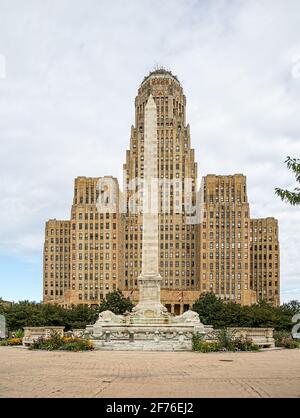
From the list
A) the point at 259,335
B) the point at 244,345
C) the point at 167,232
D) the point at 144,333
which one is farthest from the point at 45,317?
the point at 167,232

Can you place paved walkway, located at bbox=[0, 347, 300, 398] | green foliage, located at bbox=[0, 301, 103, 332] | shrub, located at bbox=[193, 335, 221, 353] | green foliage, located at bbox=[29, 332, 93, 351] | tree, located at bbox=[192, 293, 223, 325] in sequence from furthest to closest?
tree, located at bbox=[192, 293, 223, 325] → green foliage, located at bbox=[0, 301, 103, 332] → green foliage, located at bbox=[29, 332, 93, 351] → shrub, located at bbox=[193, 335, 221, 353] → paved walkway, located at bbox=[0, 347, 300, 398]

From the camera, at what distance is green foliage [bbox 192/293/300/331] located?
8957 cm

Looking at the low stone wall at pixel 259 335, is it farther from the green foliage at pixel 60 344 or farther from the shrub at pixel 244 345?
the green foliage at pixel 60 344

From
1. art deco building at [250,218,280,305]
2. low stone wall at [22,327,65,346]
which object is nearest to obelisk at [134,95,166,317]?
low stone wall at [22,327,65,346]

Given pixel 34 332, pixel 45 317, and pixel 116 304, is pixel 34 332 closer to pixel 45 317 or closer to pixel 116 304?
pixel 45 317

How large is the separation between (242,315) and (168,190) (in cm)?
7119

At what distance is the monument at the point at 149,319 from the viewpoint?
140 ft

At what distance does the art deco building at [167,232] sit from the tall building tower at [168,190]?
250 mm

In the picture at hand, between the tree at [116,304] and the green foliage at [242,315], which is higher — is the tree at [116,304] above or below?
above

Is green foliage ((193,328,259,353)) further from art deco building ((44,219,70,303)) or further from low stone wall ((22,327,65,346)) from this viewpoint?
art deco building ((44,219,70,303))

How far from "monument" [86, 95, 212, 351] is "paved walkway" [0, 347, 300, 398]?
12498 mm

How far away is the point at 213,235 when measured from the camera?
164m

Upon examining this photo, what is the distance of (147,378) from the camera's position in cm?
2122

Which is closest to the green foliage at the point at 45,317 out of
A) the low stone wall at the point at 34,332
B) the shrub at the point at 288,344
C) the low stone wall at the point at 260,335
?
the low stone wall at the point at 34,332
